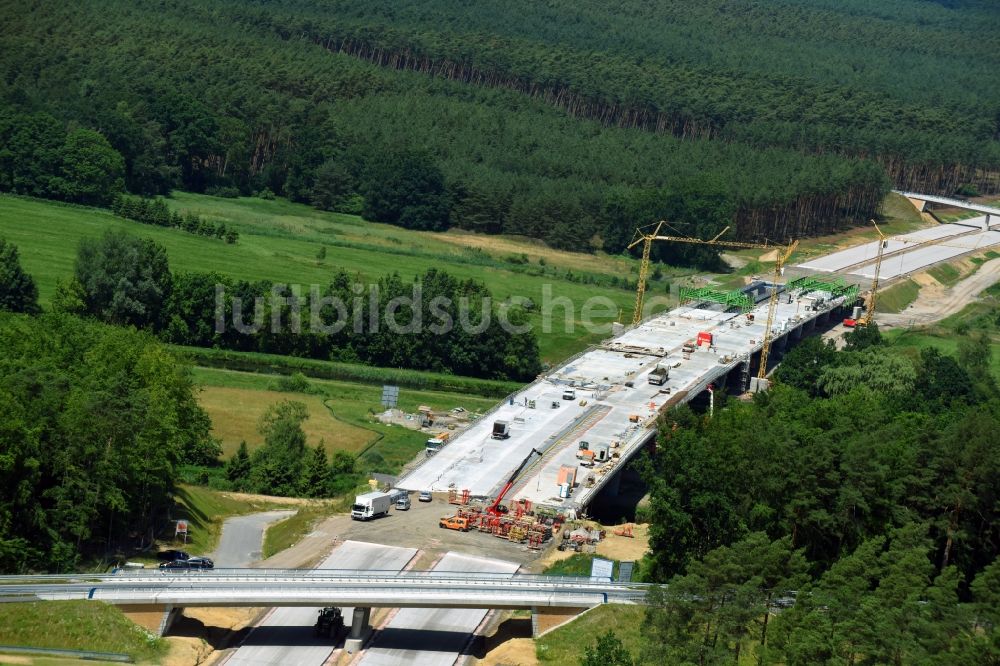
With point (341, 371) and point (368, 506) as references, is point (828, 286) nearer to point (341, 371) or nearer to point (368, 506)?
point (341, 371)

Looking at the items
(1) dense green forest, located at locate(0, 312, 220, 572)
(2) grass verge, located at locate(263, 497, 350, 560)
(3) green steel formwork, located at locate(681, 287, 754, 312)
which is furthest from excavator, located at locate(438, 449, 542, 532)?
(3) green steel formwork, located at locate(681, 287, 754, 312)

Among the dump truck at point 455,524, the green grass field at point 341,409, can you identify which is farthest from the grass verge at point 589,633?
the green grass field at point 341,409

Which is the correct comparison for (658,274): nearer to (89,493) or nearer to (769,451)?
(769,451)

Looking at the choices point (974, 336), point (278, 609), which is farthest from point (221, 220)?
point (278, 609)

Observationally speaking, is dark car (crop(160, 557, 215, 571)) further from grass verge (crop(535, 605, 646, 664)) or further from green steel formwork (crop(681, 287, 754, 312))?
green steel formwork (crop(681, 287, 754, 312))

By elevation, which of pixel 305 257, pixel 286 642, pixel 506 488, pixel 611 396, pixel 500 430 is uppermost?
pixel 305 257

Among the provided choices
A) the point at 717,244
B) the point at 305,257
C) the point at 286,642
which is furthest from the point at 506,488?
the point at 717,244
